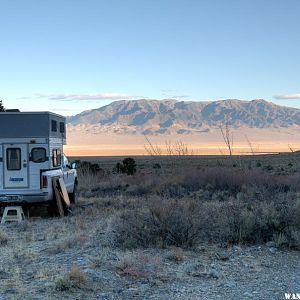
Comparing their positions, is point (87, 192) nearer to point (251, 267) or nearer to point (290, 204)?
point (290, 204)

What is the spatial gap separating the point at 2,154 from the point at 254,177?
10.8 m

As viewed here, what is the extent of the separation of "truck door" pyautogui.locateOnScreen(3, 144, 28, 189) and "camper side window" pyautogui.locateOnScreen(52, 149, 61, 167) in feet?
2.54

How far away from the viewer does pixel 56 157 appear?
16625mm

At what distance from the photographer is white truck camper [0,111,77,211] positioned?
15445 mm

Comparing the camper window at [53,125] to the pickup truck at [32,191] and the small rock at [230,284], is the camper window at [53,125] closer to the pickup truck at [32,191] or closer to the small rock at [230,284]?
the pickup truck at [32,191]

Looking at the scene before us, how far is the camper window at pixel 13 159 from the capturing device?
1573 cm

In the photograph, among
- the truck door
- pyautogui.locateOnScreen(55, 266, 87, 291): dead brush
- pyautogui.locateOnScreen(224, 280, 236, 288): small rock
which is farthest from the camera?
the truck door

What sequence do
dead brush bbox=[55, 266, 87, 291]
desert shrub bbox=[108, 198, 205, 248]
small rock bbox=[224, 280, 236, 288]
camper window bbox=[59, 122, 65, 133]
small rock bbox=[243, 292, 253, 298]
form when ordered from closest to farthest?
small rock bbox=[243, 292, 253, 298] < dead brush bbox=[55, 266, 87, 291] < small rock bbox=[224, 280, 236, 288] < desert shrub bbox=[108, 198, 205, 248] < camper window bbox=[59, 122, 65, 133]

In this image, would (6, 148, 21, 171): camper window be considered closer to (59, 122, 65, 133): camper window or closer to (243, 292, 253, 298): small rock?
(59, 122, 65, 133): camper window

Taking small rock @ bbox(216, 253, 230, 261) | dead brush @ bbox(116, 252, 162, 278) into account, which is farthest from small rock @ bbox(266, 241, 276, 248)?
dead brush @ bbox(116, 252, 162, 278)

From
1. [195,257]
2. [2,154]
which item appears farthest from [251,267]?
[2,154]

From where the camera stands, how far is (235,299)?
6.96 m

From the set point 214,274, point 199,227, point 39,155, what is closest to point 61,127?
point 39,155

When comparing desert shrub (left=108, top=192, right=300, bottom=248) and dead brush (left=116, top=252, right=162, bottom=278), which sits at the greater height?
desert shrub (left=108, top=192, right=300, bottom=248)
